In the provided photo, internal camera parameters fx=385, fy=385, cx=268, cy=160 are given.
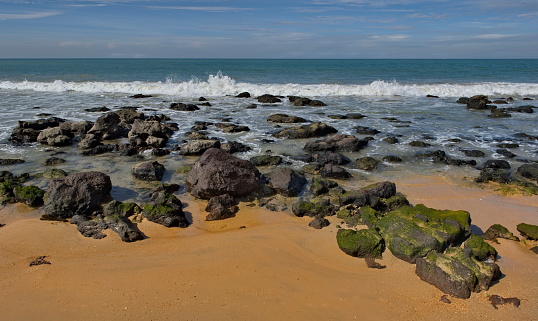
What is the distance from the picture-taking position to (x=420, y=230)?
7066 millimetres

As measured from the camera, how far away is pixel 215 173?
9.45 metres

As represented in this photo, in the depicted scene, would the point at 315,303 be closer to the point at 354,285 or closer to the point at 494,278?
the point at 354,285

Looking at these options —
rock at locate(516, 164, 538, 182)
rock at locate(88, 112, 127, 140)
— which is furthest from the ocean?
rock at locate(88, 112, 127, 140)

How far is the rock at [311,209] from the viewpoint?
8453mm

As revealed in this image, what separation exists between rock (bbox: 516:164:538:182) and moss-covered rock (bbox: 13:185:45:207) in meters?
12.9

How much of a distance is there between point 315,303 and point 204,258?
216cm

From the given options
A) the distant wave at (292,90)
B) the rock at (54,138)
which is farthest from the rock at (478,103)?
the rock at (54,138)

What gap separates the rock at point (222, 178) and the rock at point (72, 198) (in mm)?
2236

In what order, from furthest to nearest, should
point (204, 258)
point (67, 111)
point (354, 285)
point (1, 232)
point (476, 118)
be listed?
point (67, 111)
point (476, 118)
point (1, 232)
point (204, 258)
point (354, 285)

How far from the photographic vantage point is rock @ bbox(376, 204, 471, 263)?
6.69m

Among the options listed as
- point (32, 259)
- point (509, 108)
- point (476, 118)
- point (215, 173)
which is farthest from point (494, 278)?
point (509, 108)

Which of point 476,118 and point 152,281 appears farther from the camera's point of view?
point 476,118

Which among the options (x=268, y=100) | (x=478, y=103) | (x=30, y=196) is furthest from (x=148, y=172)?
(x=478, y=103)

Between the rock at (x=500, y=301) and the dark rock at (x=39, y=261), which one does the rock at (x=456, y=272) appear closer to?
the rock at (x=500, y=301)
